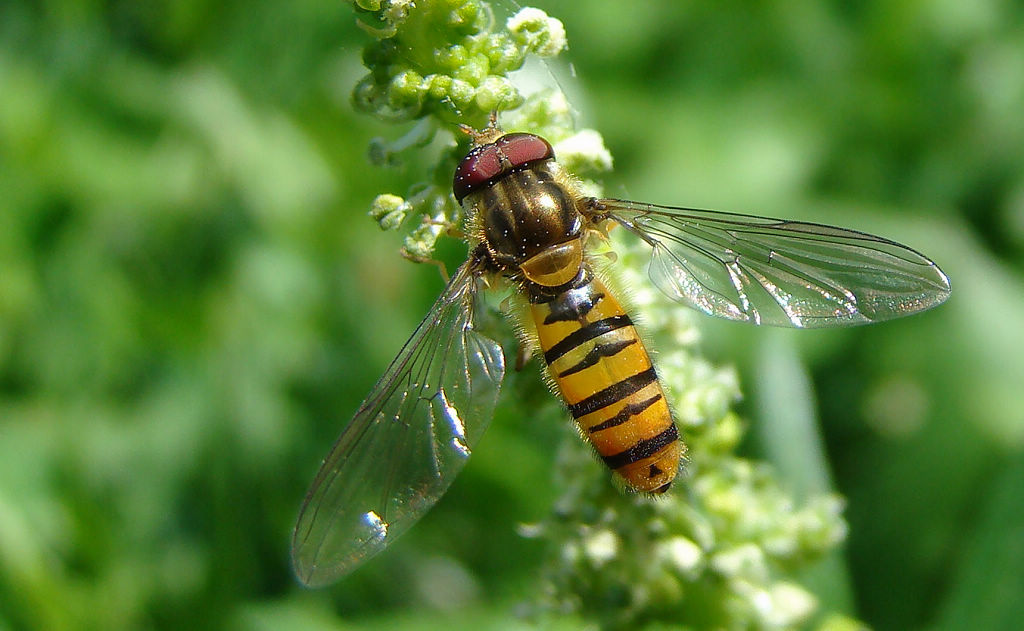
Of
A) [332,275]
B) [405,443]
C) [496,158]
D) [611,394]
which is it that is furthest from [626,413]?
[332,275]

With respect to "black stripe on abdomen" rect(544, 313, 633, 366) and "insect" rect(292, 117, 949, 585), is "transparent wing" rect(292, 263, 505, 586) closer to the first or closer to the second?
"insect" rect(292, 117, 949, 585)

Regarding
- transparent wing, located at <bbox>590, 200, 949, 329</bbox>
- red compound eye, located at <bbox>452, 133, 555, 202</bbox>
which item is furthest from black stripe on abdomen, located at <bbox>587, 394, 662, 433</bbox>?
red compound eye, located at <bbox>452, 133, 555, 202</bbox>

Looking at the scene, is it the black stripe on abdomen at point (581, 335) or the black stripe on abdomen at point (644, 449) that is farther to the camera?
the black stripe on abdomen at point (581, 335)

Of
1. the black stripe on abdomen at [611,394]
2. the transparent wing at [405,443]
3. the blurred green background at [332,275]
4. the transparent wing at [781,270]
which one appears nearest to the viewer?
the transparent wing at [405,443]

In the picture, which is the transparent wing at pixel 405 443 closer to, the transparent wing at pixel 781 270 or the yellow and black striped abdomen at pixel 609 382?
the yellow and black striped abdomen at pixel 609 382

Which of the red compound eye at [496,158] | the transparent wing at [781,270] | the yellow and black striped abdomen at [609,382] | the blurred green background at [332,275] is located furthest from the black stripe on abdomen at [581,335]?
the blurred green background at [332,275]

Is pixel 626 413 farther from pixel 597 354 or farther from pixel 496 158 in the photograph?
pixel 496 158
